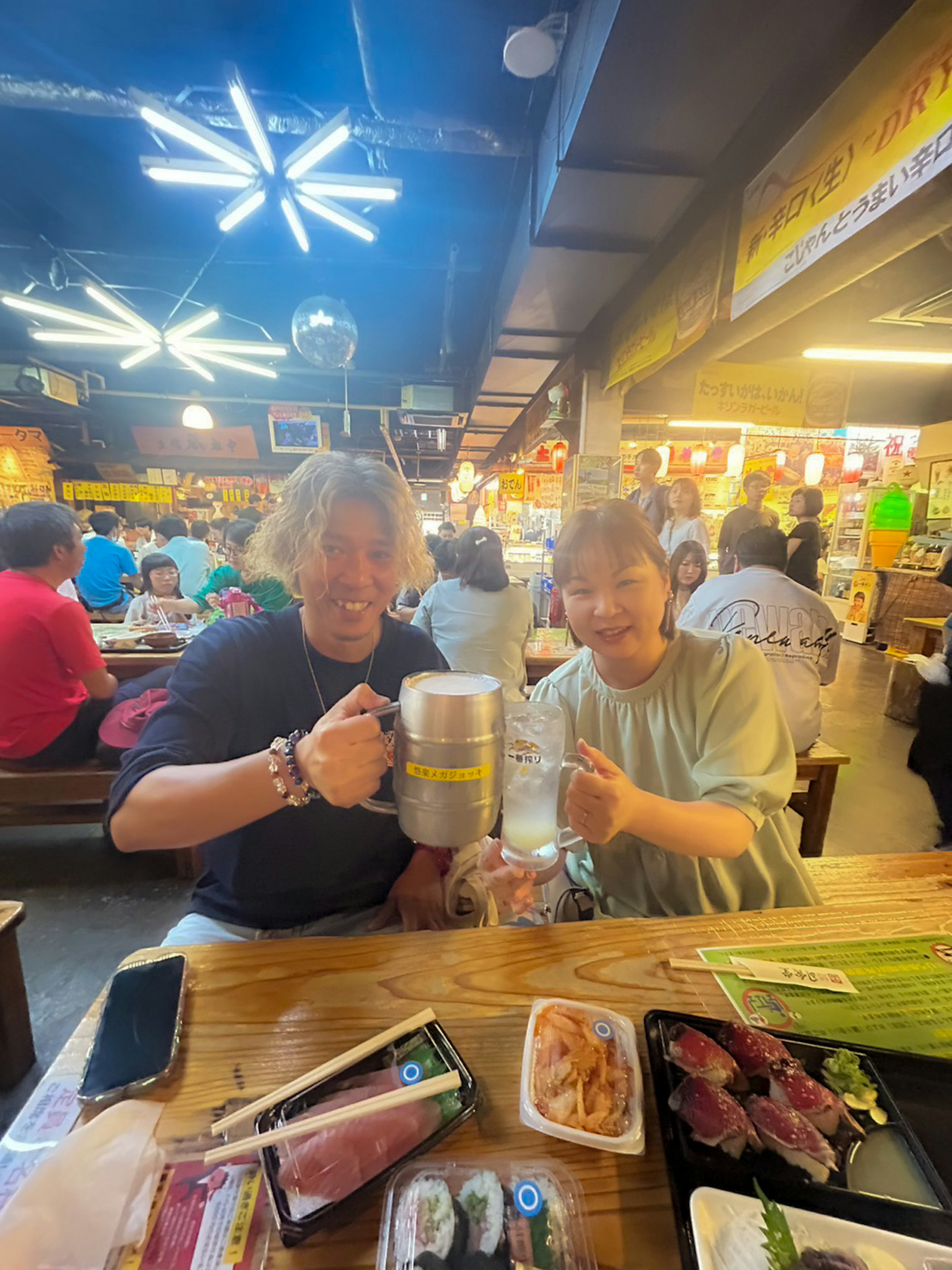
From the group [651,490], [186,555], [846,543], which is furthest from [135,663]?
[846,543]

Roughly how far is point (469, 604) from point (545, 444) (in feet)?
20.7

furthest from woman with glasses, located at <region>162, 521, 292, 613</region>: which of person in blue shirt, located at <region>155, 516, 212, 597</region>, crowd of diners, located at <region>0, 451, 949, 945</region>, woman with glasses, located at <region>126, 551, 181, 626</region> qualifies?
crowd of diners, located at <region>0, 451, 949, 945</region>

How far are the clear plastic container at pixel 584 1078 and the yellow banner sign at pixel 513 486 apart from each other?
11.1 metres

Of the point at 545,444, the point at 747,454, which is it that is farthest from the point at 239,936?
the point at 747,454

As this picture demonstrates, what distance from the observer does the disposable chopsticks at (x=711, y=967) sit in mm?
1033

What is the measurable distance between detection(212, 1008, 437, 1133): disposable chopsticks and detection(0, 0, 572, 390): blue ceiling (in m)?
4.00

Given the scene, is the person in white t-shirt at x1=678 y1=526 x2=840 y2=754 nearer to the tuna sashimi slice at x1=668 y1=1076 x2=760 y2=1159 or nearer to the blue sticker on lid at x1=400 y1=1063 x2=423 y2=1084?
the tuna sashimi slice at x1=668 y1=1076 x2=760 y2=1159

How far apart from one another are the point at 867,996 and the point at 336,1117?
932 millimetres

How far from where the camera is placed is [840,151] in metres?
2.00

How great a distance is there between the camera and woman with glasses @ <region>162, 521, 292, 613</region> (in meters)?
3.45

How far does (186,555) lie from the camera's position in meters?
6.69

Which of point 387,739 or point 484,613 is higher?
point 387,739

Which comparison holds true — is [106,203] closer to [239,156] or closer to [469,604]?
[239,156]

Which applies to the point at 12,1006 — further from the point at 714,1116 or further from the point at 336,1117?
the point at 714,1116
